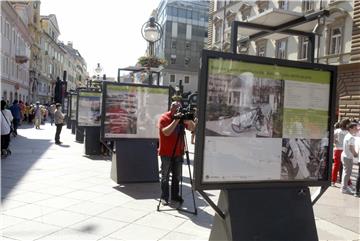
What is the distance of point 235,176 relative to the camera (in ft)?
14.4

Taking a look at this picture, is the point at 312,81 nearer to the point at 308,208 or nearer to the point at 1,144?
the point at 308,208

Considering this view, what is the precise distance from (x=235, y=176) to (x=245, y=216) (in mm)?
424

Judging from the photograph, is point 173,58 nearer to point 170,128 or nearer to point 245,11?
point 245,11

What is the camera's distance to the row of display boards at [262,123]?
4211 millimetres

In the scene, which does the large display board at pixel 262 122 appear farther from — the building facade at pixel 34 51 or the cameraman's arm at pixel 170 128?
the building facade at pixel 34 51

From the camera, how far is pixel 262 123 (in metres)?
4.54

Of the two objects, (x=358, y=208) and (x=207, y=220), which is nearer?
(x=207, y=220)

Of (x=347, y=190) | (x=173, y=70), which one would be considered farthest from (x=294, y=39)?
(x=173, y=70)

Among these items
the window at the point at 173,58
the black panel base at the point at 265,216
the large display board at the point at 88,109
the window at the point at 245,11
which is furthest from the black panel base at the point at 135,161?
the window at the point at 173,58

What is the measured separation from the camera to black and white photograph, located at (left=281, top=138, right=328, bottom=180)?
4.70 m

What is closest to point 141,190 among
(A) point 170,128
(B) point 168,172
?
(B) point 168,172

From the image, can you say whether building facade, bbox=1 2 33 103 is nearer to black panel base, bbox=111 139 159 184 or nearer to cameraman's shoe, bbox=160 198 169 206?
black panel base, bbox=111 139 159 184

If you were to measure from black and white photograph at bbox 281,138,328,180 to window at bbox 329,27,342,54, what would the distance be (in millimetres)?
20382

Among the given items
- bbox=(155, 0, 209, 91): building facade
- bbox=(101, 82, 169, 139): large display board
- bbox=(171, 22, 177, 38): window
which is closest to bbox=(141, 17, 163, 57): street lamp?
bbox=(101, 82, 169, 139): large display board
